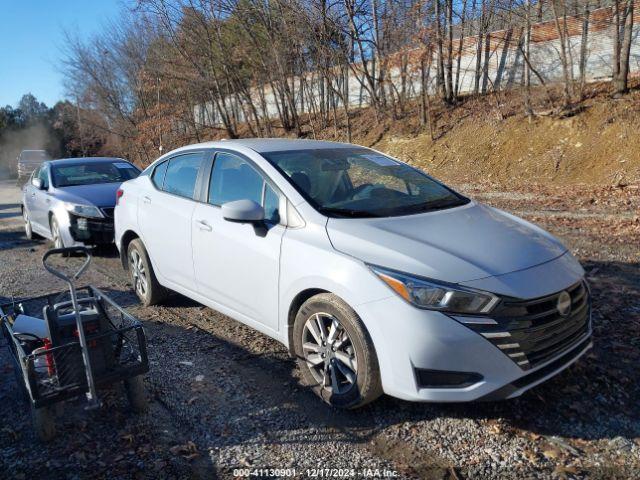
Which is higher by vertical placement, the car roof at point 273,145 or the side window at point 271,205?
the car roof at point 273,145

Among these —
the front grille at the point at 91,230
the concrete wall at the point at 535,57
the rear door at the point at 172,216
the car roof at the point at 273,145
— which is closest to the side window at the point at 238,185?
the car roof at the point at 273,145

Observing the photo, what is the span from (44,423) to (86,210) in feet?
17.2

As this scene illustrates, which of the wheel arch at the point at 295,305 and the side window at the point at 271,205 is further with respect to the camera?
the side window at the point at 271,205

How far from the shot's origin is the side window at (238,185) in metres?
3.96

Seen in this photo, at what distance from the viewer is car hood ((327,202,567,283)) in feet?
10.1

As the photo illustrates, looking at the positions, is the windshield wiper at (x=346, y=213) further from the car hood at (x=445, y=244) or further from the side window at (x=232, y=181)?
the side window at (x=232, y=181)

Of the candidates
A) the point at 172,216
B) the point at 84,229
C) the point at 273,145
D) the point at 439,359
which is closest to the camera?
the point at 439,359

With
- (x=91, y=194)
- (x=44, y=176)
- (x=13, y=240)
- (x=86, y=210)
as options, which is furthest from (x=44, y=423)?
(x=13, y=240)

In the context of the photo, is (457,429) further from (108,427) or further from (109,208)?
(109,208)

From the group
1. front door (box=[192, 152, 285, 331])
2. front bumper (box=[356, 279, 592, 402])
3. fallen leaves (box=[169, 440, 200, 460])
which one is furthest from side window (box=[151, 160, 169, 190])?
front bumper (box=[356, 279, 592, 402])

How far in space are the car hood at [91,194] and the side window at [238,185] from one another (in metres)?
4.06

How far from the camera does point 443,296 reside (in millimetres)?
2959

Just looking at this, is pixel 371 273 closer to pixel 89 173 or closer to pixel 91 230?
pixel 91 230

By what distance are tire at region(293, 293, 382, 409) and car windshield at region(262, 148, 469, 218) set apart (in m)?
0.70
